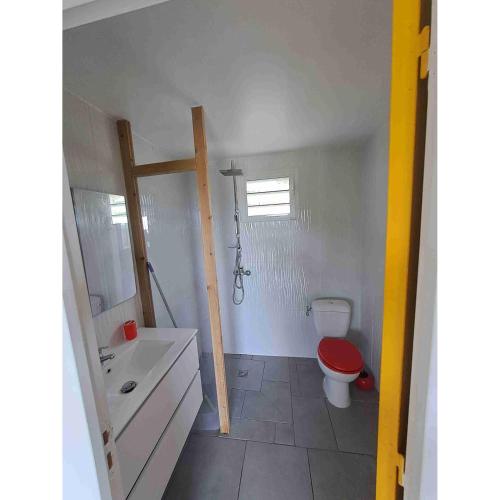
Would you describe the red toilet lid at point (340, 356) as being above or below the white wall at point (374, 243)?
below

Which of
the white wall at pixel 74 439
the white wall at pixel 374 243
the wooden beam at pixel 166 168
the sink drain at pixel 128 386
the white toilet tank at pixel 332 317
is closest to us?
the white wall at pixel 74 439

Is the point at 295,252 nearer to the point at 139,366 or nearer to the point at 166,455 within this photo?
the point at 139,366

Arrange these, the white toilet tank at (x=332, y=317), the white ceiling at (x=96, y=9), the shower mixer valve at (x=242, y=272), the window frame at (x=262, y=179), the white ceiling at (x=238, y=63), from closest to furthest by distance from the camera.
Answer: the white ceiling at (x=96, y=9) → the white ceiling at (x=238, y=63) → the white toilet tank at (x=332, y=317) → the window frame at (x=262, y=179) → the shower mixer valve at (x=242, y=272)

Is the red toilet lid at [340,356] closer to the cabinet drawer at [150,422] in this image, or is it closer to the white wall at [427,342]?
the cabinet drawer at [150,422]

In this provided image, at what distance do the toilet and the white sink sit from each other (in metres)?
1.19

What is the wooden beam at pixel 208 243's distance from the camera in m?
1.33

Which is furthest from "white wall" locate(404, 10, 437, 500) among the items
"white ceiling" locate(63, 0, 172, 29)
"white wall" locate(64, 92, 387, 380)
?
"white wall" locate(64, 92, 387, 380)

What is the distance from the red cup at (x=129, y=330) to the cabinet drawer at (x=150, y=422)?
1.25ft

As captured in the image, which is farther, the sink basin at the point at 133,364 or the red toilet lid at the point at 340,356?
the red toilet lid at the point at 340,356

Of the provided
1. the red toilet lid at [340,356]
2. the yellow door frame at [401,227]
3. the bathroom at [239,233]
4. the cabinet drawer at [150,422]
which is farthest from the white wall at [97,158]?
the red toilet lid at [340,356]

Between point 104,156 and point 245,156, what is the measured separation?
1359 mm

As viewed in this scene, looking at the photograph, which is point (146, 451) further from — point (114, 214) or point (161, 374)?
point (114, 214)
